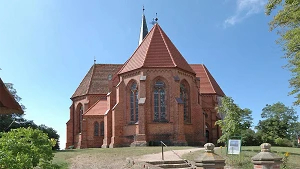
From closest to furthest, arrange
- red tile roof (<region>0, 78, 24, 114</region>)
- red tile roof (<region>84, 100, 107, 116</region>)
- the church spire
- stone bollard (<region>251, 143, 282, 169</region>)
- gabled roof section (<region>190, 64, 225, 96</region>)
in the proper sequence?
red tile roof (<region>0, 78, 24, 114</region>) < stone bollard (<region>251, 143, 282, 169</region>) < red tile roof (<region>84, 100, 107, 116</region>) < gabled roof section (<region>190, 64, 225, 96</region>) < the church spire

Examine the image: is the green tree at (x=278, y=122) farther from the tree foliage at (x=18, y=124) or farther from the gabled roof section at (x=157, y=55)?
the tree foliage at (x=18, y=124)

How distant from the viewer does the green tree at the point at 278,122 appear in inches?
2226

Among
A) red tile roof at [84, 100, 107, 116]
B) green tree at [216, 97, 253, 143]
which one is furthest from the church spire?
green tree at [216, 97, 253, 143]

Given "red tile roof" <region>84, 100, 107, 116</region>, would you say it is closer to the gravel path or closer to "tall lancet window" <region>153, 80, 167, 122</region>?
"tall lancet window" <region>153, 80, 167, 122</region>

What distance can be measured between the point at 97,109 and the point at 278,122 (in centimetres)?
3251

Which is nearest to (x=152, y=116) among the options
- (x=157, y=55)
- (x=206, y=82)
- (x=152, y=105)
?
(x=152, y=105)

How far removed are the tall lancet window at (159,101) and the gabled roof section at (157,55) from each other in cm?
193

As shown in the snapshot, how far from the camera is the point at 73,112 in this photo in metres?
47.4

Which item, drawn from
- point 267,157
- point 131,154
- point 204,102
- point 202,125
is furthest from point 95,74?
point 267,157

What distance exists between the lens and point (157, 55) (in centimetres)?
3478

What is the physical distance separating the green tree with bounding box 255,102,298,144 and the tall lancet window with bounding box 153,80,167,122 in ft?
74.3

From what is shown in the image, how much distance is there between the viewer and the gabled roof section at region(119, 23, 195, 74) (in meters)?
34.0

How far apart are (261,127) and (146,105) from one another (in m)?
33.1

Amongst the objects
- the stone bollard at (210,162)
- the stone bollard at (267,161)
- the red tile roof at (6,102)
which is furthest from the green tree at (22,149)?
the stone bollard at (267,161)
